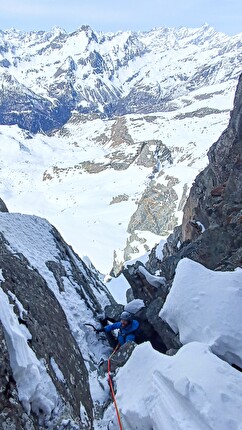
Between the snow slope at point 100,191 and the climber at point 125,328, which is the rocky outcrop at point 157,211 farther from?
the climber at point 125,328

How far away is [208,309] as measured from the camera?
956 cm

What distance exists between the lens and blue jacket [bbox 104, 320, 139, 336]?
12.5 metres

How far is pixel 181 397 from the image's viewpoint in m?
7.32

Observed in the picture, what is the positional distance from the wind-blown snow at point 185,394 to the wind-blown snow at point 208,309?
68cm

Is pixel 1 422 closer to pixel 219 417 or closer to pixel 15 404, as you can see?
pixel 15 404

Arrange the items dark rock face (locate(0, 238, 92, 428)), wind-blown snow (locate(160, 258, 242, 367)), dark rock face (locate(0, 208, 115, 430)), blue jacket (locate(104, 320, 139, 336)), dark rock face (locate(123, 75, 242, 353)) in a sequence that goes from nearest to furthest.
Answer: dark rock face (locate(0, 208, 115, 430)) < dark rock face (locate(0, 238, 92, 428)) < wind-blown snow (locate(160, 258, 242, 367)) < blue jacket (locate(104, 320, 139, 336)) < dark rock face (locate(123, 75, 242, 353))

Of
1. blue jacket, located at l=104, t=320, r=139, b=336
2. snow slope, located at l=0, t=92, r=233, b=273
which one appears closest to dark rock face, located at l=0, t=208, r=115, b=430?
blue jacket, located at l=104, t=320, r=139, b=336

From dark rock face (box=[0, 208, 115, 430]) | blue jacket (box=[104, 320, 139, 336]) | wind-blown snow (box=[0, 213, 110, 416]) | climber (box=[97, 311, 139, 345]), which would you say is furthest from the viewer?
blue jacket (box=[104, 320, 139, 336])

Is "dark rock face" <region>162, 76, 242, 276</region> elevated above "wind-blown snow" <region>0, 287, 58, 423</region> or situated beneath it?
elevated above

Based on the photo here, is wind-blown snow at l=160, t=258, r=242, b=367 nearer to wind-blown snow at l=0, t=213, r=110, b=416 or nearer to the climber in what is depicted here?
the climber

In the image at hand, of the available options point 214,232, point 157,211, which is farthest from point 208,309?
point 157,211

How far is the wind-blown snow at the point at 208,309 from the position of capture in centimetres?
876

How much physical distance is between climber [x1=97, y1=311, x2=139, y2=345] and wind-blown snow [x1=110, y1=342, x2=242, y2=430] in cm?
314

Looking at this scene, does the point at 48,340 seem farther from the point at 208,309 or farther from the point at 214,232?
the point at 214,232
